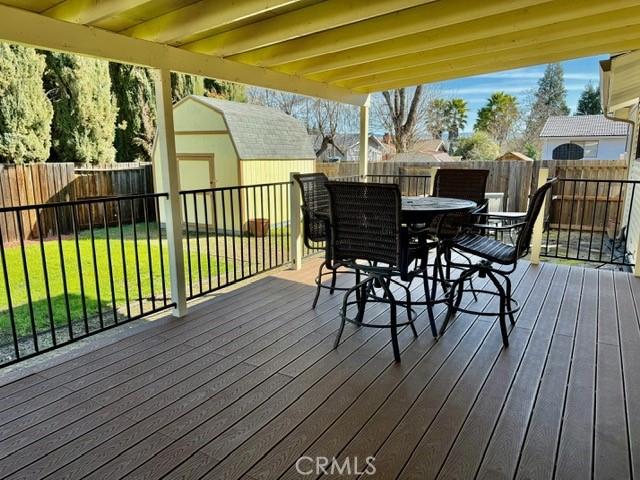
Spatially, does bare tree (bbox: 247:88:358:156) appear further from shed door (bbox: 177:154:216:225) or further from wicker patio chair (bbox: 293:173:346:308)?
wicker patio chair (bbox: 293:173:346:308)

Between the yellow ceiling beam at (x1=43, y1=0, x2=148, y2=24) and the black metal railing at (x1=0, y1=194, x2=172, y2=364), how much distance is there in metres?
1.06

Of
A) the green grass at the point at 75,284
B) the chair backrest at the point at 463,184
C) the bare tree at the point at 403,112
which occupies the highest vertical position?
the bare tree at the point at 403,112

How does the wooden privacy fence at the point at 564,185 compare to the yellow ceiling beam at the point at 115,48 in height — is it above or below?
below

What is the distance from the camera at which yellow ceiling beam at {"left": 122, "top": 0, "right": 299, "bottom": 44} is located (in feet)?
7.94

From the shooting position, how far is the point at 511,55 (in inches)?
154

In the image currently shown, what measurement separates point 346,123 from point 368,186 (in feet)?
53.7

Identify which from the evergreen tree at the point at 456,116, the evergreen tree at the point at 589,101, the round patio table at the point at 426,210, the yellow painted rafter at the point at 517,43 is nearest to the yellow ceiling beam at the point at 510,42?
the yellow painted rafter at the point at 517,43

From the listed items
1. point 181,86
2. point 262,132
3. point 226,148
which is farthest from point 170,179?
point 181,86

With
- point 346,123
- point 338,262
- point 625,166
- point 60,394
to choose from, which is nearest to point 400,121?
point 346,123

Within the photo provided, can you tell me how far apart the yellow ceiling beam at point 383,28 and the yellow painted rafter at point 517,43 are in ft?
2.82

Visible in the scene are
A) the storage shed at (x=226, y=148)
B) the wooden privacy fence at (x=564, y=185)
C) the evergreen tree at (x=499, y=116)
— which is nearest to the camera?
the wooden privacy fence at (x=564, y=185)

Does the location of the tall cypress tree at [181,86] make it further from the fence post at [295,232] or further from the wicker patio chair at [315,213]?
the wicker patio chair at [315,213]

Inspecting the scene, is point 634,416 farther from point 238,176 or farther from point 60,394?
point 238,176

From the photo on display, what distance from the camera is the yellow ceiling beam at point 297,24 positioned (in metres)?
2.57
